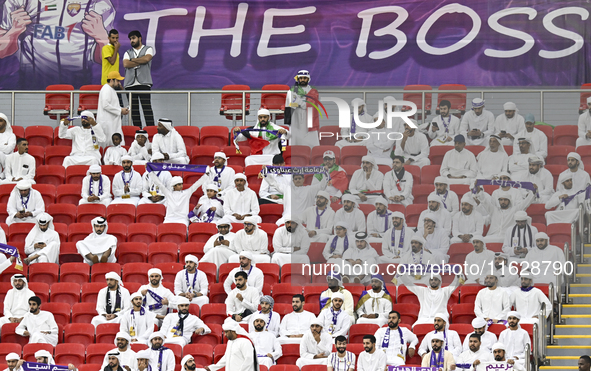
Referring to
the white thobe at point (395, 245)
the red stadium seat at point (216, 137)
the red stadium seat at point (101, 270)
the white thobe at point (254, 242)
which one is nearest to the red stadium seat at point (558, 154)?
the white thobe at point (395, 245)

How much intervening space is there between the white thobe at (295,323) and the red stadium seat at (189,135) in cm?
432

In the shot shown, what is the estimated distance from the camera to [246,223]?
13.5m

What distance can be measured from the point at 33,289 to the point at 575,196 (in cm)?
672

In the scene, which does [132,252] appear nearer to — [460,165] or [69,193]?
[69,193]

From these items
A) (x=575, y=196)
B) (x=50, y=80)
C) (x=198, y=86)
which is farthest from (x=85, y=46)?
(x=575, y=196)

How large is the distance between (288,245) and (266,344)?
172 centimetres

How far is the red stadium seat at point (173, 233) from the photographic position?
14.2 meters

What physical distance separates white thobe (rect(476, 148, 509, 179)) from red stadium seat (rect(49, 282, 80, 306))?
514cm

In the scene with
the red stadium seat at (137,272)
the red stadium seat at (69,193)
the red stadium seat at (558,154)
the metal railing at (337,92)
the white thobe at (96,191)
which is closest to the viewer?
the red stadium seat at (137,272)

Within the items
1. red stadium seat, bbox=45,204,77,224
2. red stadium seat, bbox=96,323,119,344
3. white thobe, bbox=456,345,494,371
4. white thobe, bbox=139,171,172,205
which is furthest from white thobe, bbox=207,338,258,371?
red stadium seat, bbox=45,204,77,224

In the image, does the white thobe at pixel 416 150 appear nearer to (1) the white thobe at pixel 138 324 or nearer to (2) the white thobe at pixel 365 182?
(2) the white thobe at pixel 365 182

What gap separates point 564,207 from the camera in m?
13.1

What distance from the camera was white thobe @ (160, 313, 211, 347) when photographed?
41.0ft

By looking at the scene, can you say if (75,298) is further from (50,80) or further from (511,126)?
(511,126)
